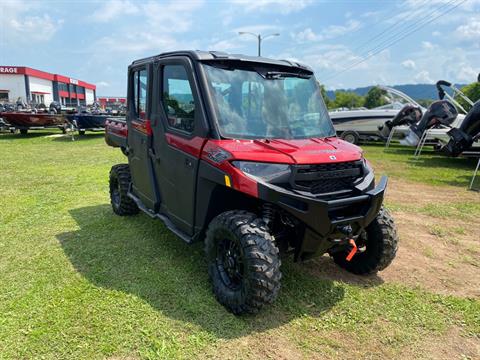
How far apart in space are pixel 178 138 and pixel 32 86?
62276mm

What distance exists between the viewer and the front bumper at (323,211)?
306 centimetres

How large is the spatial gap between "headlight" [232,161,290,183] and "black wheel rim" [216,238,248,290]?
0.61 meters

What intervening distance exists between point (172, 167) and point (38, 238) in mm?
2365

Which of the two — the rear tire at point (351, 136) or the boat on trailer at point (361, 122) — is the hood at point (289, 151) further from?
the rear tire at point (351, 136)

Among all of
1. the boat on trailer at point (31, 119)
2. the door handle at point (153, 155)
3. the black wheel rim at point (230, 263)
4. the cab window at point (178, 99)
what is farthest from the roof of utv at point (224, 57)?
the boat on trailer at point (31, 119)

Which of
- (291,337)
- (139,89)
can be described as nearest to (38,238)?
(139,89)

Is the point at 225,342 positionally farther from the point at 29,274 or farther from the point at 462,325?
the point at 29,274

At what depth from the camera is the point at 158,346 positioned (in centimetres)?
292

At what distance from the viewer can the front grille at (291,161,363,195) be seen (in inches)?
126

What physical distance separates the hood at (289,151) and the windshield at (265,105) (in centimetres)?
15

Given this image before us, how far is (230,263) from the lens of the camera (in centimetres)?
346

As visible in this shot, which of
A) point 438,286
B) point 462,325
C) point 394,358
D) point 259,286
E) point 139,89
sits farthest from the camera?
point 139,89

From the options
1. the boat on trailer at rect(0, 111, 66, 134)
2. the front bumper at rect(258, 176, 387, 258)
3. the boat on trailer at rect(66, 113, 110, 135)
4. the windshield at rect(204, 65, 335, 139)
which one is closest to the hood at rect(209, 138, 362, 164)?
the windshield at rect(204, 65, 335, 139)

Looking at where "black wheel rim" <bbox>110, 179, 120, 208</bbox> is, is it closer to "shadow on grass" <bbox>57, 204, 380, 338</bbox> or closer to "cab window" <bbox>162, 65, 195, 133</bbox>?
"shadow on grass" <bbox>57, 204, 380, 338</bbox>
